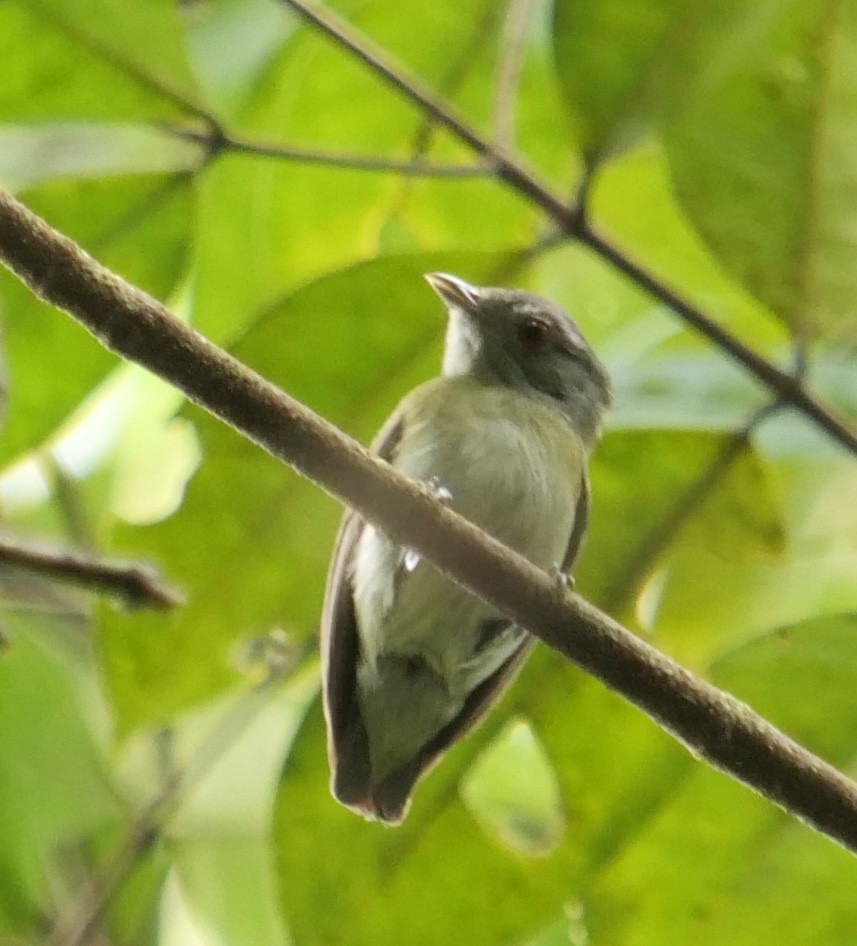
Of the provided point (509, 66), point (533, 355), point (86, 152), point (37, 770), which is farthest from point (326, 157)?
point (37, 770)

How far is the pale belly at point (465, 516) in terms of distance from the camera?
2.90 meters

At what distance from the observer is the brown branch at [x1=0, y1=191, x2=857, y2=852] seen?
1592 millimetres

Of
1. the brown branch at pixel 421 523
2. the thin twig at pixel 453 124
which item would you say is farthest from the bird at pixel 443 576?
the brown branch at pixel 421 523

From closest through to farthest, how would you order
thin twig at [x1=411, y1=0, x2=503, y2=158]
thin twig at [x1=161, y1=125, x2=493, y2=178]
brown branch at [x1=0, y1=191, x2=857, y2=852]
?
brown branch at [x1=0, y1=191, x2=857, y2=852] < thin twig at [x1=161, y1=125, x2=493, y2=178] < thin twig at [x1=411, y1=0, x2=503, y2=158]

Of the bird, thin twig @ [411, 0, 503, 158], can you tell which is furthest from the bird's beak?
thin twig @ [411, 0, 503, 158]

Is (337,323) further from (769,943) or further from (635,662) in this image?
(769,943)

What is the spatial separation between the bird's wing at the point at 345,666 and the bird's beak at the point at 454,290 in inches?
9.4

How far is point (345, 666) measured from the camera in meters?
2.88

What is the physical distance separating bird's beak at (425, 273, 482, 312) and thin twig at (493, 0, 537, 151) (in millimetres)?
254

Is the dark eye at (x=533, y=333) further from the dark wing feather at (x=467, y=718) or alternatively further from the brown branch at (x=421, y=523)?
the brown branch at (x=421, y=523)

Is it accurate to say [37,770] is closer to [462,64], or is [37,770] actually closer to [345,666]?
[345,666]

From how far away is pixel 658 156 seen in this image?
2920 millimetres

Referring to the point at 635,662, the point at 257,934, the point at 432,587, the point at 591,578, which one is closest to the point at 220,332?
the point at 432,587

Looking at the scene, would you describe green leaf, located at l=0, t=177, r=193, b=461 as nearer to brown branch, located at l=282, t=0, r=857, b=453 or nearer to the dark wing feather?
brown branch, located at l=282, t=0, r=857, b=453
